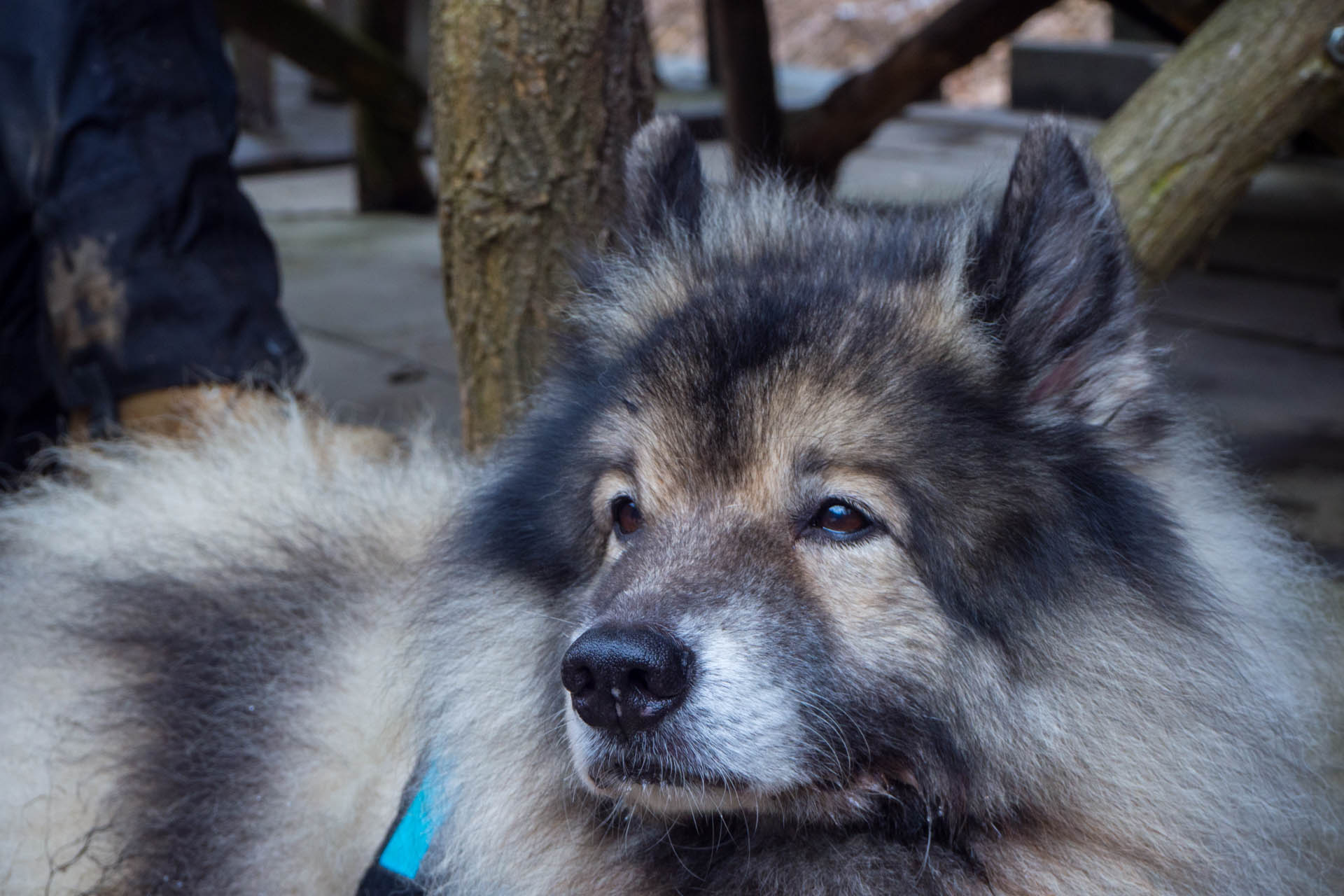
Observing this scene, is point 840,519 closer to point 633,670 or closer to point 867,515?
point 867,515

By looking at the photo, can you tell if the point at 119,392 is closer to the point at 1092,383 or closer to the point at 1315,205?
the point at 1092,383

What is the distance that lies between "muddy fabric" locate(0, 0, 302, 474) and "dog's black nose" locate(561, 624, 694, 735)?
208cm

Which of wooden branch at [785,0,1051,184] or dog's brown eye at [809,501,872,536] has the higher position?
wooden branch at [785,0,1051,184]

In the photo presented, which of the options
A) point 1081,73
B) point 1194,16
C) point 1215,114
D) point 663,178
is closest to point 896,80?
point 1194,16

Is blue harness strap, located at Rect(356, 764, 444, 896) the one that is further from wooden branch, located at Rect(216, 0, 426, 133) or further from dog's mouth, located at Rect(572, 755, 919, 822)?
wooden branch, located at Rect(216, 0, 426, 133)

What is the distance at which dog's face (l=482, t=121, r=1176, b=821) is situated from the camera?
6.10 feet

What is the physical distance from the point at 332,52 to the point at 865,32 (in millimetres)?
12449

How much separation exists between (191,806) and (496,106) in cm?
172

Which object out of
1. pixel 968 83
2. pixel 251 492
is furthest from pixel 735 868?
pixel 968 83

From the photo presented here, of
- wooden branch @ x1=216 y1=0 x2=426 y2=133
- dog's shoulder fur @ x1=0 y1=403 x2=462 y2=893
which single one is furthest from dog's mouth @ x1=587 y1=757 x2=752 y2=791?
wooden branch @ x1=216 y1=0 x2=426 y2=133

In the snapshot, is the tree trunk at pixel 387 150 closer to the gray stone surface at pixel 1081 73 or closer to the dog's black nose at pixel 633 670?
the gray stone surface at pixel 1081 73

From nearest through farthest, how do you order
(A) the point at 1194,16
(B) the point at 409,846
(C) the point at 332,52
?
1. (B) the point at 409,846
2. (A) the point at 1194,16
3. (C) the point at 332,52

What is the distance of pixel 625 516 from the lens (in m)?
2.20

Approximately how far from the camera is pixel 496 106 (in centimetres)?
319
